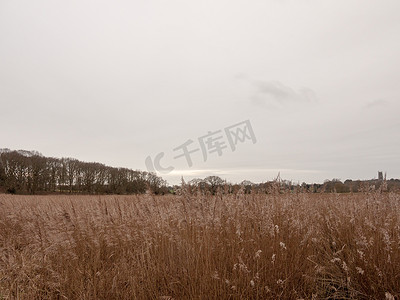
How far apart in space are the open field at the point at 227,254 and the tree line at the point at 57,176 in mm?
35792

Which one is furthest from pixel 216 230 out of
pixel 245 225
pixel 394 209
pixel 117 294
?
pixel 394 209

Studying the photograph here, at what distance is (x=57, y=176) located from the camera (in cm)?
4650

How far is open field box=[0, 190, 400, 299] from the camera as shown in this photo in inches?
109

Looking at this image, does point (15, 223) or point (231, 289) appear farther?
point (15, 223)

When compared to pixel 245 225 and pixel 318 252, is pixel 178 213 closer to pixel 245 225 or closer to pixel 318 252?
pixel 245 225

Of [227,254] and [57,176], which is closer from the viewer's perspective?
[227,254]

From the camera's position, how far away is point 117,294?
288cm

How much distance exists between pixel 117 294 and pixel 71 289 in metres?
0.85

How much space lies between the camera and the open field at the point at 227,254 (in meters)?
2.76

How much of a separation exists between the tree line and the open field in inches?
1409

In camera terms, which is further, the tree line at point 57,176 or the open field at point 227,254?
the tree line at point 57,176

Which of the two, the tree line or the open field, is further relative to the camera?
the tree line

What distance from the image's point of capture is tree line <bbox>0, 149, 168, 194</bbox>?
42.2 metres

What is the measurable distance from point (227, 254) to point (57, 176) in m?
51.1
